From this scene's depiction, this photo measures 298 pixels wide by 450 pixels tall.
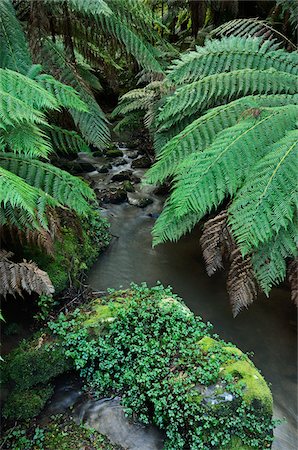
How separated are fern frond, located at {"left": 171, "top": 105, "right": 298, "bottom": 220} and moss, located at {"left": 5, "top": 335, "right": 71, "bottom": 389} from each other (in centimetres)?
118

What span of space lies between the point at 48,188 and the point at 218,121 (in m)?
1.29

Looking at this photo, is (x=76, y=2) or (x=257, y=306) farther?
(x=257, y=306)

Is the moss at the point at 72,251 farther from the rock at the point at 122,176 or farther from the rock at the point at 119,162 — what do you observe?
the rock at the point at 119,162

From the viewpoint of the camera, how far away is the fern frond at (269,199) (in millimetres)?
2369

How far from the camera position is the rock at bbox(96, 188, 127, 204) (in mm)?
4960

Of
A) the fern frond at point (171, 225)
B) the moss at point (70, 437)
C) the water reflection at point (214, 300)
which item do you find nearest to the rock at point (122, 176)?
the water reflection at point (214, 300)

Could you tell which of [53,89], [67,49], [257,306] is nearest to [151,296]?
[257,306]

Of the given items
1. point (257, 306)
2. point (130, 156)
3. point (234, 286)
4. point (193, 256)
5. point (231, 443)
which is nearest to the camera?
point (231, 443)

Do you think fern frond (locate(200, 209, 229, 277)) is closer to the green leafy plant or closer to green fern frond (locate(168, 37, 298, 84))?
the green leafy plant

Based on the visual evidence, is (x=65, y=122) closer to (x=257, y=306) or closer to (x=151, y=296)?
(x=151, y=296)

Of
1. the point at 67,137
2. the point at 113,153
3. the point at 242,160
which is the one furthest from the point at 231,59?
the point at 113,153

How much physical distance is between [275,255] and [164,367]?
96cm

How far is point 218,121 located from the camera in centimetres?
292

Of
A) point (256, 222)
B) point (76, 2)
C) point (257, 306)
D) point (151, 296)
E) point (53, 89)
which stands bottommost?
point (257, 306)
